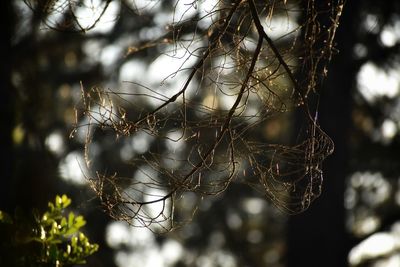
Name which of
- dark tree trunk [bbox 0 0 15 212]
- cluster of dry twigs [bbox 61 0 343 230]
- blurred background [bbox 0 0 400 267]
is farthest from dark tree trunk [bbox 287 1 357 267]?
cluster of dry twigs [bbox 61 0 343 230]

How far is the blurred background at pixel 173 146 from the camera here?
820 centimetres

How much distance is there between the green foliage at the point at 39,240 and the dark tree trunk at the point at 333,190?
513cm

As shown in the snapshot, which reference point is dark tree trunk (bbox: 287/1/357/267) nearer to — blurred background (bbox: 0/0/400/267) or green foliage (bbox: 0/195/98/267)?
blurred background (bbox: 0/0/400/267)

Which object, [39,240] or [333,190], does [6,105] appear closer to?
[39,240]

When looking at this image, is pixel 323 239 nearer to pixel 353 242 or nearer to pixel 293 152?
pixel 353 242

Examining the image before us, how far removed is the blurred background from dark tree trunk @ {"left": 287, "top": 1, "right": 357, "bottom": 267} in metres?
0.01

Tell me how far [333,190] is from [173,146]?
3289 millimetres

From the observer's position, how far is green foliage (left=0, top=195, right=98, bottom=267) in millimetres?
3840

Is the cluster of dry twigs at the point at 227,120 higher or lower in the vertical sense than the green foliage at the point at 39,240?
higher

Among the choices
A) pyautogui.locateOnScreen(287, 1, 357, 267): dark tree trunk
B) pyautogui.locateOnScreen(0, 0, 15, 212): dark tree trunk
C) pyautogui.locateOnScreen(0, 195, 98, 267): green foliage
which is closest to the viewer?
pyautogui.locateOnScreen(0, 195, 98, 267): green foliage

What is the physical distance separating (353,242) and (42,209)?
5273 mm

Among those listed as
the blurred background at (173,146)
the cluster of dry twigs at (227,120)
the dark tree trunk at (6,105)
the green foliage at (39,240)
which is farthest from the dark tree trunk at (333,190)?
the green foliage at (39,240)

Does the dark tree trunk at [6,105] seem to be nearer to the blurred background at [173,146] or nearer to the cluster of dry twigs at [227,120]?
the blurred background at [173,146]

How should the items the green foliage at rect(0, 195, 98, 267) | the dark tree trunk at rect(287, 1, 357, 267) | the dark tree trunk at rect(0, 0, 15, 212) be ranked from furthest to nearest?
the dark tree trunk at rect(287, 1, 357, 267) < the dark tree trunk at rect(0, 0, 15, 212) < the green foliage at rect(0, 195, 98, 267)
